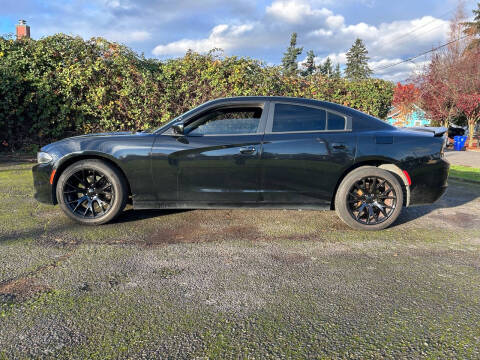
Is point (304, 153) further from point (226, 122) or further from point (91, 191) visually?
point (91, 191)

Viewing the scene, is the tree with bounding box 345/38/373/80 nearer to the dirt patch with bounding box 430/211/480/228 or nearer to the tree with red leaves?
the tree with red leaves

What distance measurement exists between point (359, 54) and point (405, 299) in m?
77.3

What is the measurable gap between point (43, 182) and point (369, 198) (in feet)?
12.6

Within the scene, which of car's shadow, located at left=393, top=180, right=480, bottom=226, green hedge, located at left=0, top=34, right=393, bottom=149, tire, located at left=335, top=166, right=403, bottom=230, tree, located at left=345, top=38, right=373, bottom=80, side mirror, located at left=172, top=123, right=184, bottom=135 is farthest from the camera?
tree, located at left=345, top=38, right=373, bottom=80

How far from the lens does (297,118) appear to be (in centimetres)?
391

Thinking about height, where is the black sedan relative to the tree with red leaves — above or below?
below

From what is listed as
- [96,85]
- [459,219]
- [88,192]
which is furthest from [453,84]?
[88,192]

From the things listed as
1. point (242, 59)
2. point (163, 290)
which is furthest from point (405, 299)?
point (242, 59)

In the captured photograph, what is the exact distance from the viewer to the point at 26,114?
29.9ft

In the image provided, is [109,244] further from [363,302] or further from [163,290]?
[363,302]

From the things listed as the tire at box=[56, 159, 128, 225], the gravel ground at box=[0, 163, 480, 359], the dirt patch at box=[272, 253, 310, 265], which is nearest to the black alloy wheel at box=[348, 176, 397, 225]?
the gravel ground at box=[0, 163, 480, 359]

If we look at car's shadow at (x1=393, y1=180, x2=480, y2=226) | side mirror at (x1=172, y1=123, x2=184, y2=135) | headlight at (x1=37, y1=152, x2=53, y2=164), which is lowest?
car's shadow at (x1=393, y1=180, x2=480, y2=226)

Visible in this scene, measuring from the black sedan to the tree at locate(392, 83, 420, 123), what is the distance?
776 inches

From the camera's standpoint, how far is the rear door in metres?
3.78
